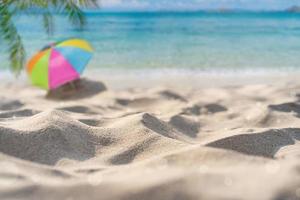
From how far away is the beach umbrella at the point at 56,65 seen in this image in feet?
19.0

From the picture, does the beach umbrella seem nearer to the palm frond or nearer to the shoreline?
the palm frond

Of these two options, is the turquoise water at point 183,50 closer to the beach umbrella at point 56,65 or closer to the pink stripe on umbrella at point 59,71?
the beach umbrella at point 56,65

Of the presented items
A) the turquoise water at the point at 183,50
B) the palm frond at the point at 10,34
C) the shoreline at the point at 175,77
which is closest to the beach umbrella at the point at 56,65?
the palm frond at the point at 10,34

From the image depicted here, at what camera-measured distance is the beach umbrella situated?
229 inches

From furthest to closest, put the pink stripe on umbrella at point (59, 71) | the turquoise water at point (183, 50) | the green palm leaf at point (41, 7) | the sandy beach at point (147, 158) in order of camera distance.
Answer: the turquoise water at point (183, 50)
the pink stripe on umbrella at point (59, 71)
the green palm leaf at point (41, 7)
the sandy beach at point (147, 158)

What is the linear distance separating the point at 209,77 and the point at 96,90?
2293 millimetres

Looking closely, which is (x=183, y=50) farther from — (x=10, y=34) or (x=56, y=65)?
(x=10, y=34)

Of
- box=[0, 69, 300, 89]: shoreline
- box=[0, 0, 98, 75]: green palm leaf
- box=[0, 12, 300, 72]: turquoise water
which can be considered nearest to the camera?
box=[0, 0, 98, 75]: green palm leaf

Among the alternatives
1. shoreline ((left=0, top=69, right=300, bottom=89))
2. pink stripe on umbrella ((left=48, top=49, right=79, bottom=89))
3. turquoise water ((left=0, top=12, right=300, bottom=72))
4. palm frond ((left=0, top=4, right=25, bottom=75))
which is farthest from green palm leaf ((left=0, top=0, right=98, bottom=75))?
shoreline ((left=0, top=69, right=300, bottom=89))

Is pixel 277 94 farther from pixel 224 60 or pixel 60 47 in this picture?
pixel 224 60

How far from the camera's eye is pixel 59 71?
586 cm

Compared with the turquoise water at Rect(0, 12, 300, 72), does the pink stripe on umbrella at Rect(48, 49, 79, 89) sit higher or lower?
higher

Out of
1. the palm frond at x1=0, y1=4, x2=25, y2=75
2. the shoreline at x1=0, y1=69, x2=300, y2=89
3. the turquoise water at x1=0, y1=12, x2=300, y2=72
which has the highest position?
the palm frond at x1=0, y1=4, x2=25, y2=75

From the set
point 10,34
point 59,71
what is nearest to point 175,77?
point 59,71
